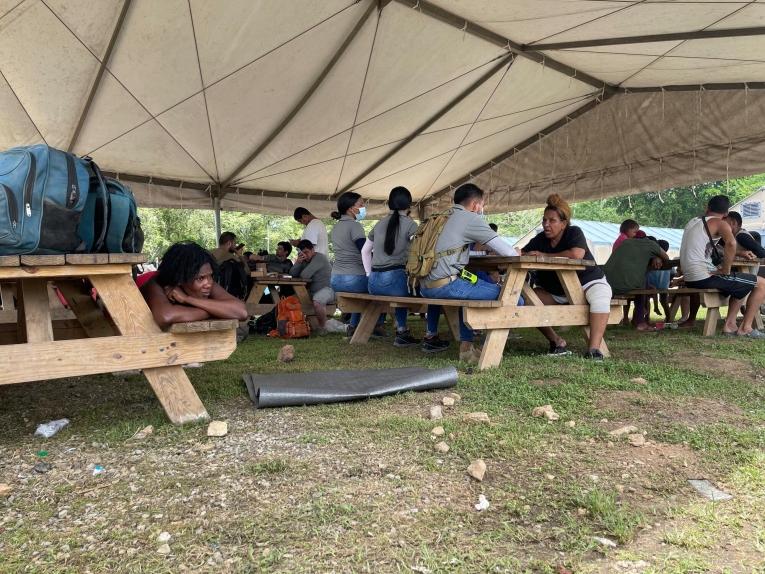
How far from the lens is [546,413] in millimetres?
2406

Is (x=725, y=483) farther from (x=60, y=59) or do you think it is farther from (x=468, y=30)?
(x=60, y=59)

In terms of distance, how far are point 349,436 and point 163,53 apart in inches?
183

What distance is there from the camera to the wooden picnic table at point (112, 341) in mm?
2043

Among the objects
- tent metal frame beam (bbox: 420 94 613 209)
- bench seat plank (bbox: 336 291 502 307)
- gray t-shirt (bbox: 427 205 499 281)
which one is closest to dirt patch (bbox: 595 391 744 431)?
bench seat plank (bbox: 336 291 502 307)

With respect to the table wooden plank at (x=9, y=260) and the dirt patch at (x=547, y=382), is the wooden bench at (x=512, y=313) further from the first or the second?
the table wooden plank at (x=9, y=260)

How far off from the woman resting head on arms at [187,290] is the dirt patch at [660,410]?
74.1 inches

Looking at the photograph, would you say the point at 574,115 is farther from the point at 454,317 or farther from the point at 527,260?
the point at 527,260

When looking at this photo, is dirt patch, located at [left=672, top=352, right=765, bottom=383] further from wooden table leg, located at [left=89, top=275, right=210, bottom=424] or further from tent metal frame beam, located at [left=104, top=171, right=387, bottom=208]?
tent metal frame beam, located at [left=104, top=171, right=387, bottom=208]

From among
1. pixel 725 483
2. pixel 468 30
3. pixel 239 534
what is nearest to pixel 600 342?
pixel 725 483

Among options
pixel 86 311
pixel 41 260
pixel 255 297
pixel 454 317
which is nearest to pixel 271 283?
pixel 255 297

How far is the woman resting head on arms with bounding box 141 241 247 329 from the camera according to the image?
7.93 ft

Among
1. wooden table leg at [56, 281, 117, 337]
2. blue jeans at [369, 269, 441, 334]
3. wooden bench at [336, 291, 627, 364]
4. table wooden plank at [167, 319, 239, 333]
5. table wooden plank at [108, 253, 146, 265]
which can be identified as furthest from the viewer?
blue jeans at [369, 269, 441, 334]

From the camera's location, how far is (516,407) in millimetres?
2576

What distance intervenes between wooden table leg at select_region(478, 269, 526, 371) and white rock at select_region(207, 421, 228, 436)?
6.01 feet
